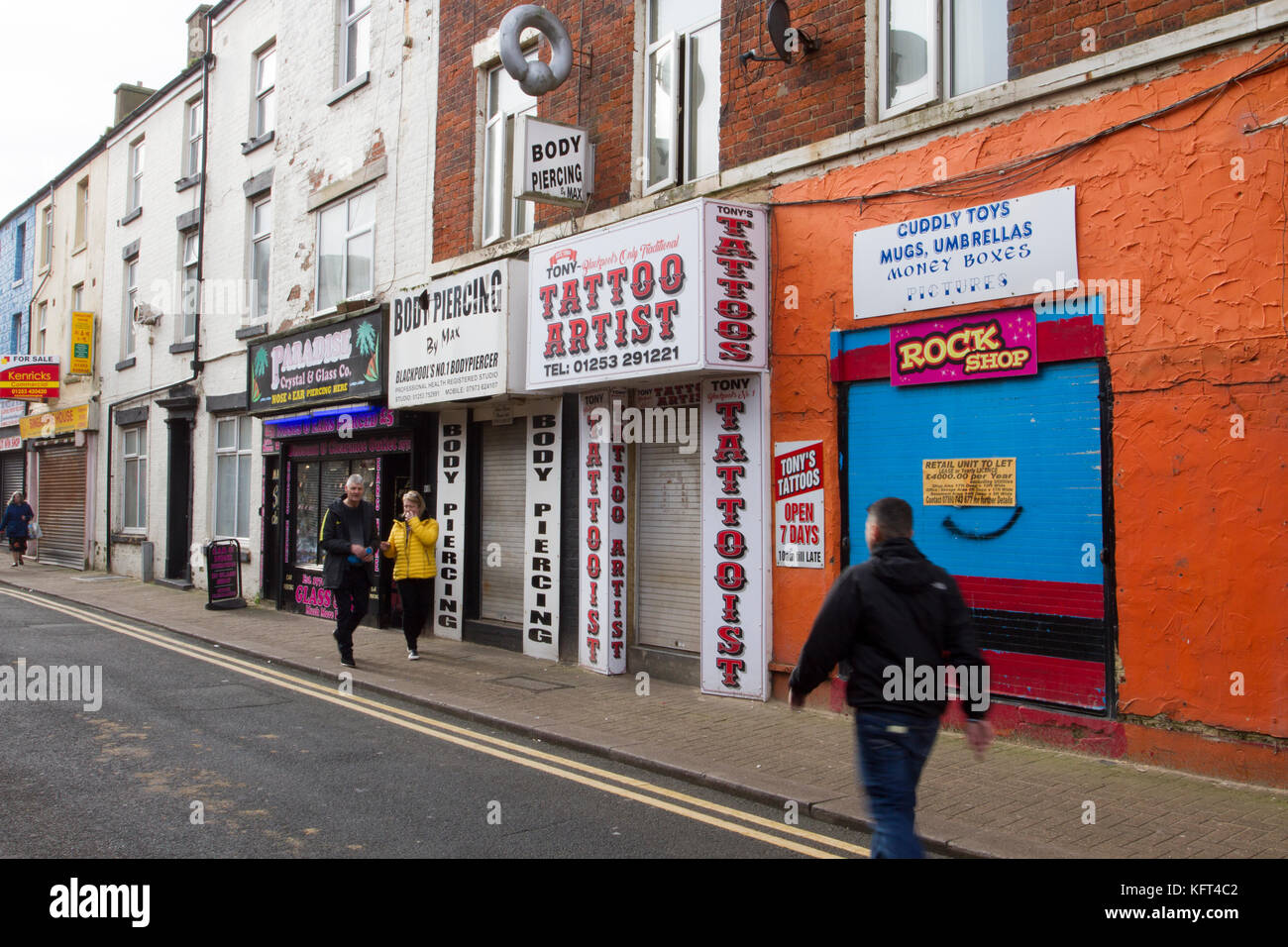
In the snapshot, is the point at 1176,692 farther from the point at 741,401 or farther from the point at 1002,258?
the point at 741,401

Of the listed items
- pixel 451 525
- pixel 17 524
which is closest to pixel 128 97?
pixel 17 524

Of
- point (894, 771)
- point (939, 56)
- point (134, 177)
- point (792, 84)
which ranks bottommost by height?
point (894, 771)

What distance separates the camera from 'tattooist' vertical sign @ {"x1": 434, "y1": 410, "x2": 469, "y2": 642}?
1320 cm

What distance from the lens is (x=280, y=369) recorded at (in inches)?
632

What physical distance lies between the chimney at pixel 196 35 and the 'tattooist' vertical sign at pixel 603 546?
15004mm

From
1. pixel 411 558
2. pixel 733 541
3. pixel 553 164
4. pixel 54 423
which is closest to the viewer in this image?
pixel 733 541

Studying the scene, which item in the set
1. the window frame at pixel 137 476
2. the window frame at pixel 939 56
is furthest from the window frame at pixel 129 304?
the window frame at pixel 939 56

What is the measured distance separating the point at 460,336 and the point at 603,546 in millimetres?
3286

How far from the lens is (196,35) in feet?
68.1

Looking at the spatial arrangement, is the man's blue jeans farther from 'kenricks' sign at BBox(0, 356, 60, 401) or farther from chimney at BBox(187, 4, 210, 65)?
'kenricks' sign at BBox(0, 356, 60, 401)

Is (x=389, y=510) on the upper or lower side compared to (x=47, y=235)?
lower

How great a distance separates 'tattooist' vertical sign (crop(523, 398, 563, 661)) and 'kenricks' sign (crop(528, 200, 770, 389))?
1280 mm

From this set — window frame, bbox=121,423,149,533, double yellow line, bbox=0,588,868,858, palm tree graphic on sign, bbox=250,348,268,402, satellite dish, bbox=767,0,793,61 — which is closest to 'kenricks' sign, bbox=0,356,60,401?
window frame, bbox=121,423,149,533

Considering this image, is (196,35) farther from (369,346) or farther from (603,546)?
(603,546)
